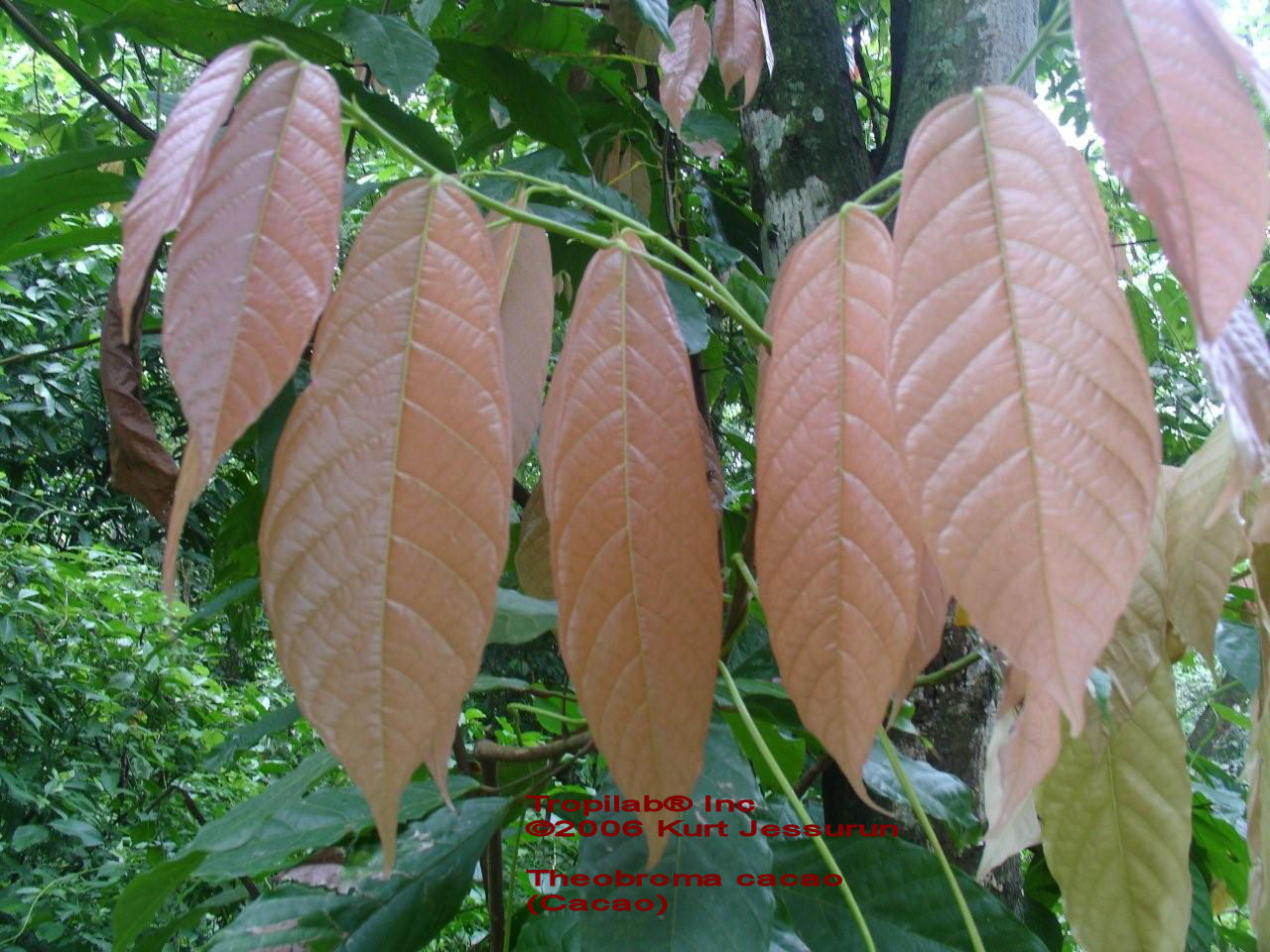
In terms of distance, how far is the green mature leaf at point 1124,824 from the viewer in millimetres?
459

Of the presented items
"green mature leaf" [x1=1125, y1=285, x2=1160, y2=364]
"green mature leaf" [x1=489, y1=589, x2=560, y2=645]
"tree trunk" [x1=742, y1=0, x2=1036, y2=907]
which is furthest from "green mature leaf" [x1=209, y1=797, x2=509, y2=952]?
"green mature leaf" [x1=1125, y1=285, x2=1160, y2=364]

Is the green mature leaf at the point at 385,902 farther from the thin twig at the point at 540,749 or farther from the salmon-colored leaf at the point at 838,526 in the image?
the salmon-colored leaf at the point at 838,526

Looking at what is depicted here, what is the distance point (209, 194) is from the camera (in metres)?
0.31

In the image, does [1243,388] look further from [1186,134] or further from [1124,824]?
[1124,824]

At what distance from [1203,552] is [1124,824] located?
152 mm

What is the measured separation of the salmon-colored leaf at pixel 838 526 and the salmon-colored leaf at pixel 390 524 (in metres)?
0.10

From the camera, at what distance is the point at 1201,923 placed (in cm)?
99

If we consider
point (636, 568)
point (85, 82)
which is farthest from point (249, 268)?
point (85, 82)

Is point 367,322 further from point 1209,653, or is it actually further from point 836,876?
point 836,876

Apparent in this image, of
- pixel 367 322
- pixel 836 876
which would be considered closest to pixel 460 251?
pixel 367 322

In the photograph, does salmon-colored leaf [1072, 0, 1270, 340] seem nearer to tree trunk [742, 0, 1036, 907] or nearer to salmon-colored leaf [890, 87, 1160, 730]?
salmon-colored leaf [890, 87, 1160, 730]

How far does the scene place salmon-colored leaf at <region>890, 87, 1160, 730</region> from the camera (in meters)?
0.24

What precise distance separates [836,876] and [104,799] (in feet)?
8.91

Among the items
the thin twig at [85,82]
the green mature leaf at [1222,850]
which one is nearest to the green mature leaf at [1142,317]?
the green mature leaf at [1222,850]
